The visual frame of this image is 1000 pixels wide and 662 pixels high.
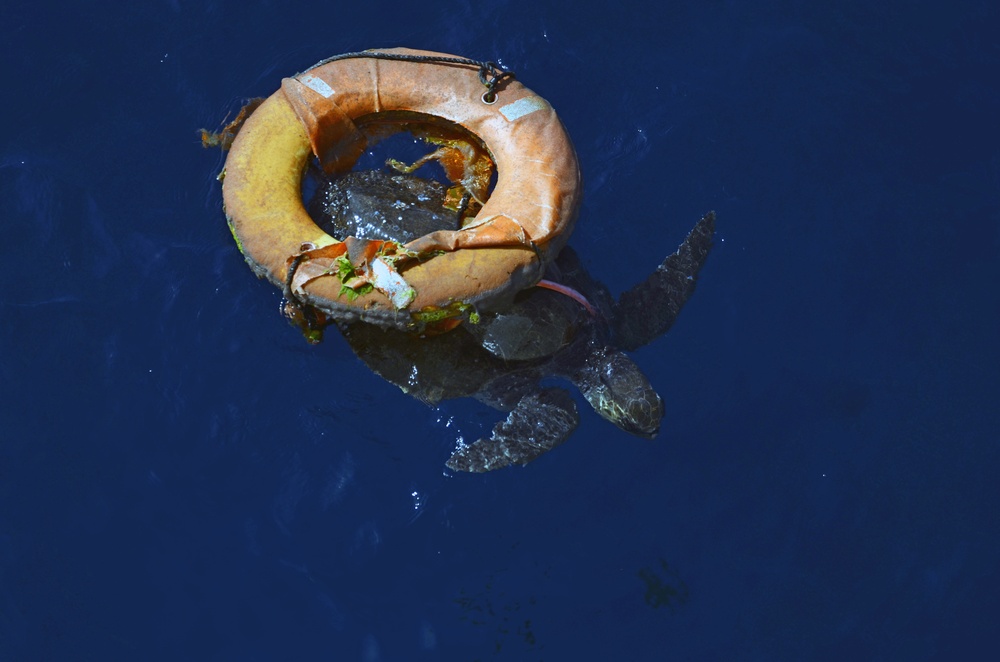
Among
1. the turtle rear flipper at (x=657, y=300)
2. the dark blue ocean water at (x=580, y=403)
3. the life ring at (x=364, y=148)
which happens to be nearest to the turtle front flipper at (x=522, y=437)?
the dark blue ocean water at (x=580, y=403)

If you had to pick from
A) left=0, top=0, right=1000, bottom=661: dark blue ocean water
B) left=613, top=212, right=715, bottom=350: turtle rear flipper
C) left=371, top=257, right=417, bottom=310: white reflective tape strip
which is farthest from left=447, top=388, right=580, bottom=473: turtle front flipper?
left=371, top=257, right=417, bottom=310: white reflective tape strip

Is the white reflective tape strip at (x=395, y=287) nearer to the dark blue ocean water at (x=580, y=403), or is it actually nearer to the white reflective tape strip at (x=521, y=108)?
the dark blue ocean water at (x=580, y=403)

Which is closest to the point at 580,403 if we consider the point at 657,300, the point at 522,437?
the point at 522,437

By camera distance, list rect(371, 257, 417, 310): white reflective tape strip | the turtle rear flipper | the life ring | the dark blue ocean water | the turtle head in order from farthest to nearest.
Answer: the turtle rear flipper
the turtle head
the dark blue ocean water
the life ring
rect(371, 257, 417, 310): white reflective tape strip

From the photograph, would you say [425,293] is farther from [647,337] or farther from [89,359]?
[89,359]

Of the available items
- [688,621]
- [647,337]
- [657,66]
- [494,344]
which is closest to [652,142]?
[657,66]

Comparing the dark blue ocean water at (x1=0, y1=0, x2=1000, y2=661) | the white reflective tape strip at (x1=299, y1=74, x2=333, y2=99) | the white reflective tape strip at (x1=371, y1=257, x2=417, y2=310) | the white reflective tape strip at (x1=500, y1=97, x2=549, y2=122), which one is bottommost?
the dark blue ocean water at (x1=0, y1=0, x2=1000, y2=661)

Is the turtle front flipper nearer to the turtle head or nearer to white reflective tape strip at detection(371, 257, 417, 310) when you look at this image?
the turtle head
